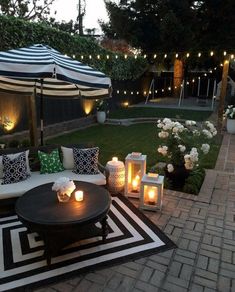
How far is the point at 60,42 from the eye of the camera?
10.5m

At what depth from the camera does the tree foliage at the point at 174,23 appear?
1445 cm

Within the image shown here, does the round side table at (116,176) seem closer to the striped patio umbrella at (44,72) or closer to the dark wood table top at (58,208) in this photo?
the dark wood table top at (58,208)

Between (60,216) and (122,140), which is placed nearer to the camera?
(60,216)

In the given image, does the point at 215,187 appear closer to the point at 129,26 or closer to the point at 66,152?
the point at 66,152

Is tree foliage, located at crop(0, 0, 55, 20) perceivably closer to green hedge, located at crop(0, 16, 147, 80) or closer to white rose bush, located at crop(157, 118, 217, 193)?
green hedge, located at crop(0, 16, 147, 80)

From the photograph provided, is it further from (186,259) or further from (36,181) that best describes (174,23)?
(186,259)

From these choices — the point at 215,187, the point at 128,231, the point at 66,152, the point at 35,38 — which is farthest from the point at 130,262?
the point at 35,38

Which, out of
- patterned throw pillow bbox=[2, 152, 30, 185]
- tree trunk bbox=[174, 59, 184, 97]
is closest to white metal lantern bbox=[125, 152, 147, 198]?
patterned throw pillow bbox=[2, 152, 30, 185]

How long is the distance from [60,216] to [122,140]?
254 inches

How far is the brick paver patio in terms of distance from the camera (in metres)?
2.82

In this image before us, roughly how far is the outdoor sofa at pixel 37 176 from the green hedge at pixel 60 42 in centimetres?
467

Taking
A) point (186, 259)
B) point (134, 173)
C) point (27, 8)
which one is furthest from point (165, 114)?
point (27, 8)

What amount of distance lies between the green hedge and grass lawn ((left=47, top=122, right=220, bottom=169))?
3396 mm

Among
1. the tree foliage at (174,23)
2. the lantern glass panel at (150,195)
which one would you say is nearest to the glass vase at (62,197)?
the lantern glass panel at (150,195)
